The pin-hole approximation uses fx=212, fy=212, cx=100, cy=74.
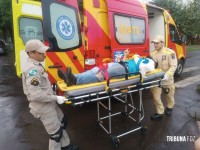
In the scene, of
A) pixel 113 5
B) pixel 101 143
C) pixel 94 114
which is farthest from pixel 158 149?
pixel 113 5

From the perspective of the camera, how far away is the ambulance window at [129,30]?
5193mm

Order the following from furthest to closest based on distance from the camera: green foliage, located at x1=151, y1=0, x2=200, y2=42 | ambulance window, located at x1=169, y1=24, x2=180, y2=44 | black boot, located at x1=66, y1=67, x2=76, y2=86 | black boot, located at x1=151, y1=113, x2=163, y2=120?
green foliage, located at x1=151, y1=0, x2=200, y2=42 → ambulance window, located at x1=169, y1=24, x2=180, y2=44 → black boot, located at x1=151, y1=113, x2=163, y2=120 → black boot, located at x1=66, y1=67, x2=76, y2=86

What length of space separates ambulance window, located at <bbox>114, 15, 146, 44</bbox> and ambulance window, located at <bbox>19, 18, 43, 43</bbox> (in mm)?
1794

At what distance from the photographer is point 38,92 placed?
105 inches

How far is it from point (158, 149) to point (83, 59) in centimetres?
246

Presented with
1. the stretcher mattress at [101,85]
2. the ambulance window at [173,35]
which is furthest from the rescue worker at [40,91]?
the ambulance window at [173,35]

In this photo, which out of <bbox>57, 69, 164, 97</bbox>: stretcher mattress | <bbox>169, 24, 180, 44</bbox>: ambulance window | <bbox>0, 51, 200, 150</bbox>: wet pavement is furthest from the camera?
<bbox>169, 24, 180, 44</bbox>: ambulance window

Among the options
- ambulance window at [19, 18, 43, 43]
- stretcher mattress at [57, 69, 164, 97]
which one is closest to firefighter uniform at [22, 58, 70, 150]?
stretcher mattress at [57, 69, 164, 97]

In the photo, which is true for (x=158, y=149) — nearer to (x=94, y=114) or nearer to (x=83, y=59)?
(x=94, y=114)

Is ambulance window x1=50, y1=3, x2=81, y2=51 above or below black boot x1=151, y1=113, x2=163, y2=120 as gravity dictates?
above

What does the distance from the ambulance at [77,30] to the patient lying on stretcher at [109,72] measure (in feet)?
3.96

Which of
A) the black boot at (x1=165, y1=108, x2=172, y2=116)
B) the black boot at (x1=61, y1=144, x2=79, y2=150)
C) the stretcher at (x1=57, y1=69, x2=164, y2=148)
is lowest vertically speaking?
the black boot at (x1=61, y1=144, x2=79, y2=150)

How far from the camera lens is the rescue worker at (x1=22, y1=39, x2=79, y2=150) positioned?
2666mm

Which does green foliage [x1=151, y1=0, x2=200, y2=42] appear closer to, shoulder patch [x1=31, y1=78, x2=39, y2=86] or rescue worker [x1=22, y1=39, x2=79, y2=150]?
rescue worker [x1=22, y1=39, x2=79, y2=150]
